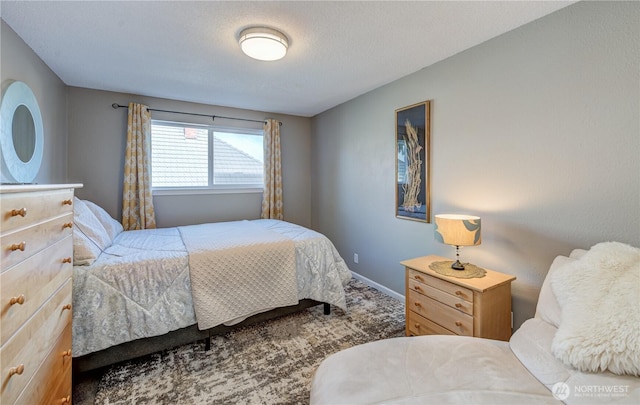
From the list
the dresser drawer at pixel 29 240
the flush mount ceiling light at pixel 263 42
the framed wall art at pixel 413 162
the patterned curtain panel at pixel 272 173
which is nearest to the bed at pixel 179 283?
the dresser drawer at pixel 29 240

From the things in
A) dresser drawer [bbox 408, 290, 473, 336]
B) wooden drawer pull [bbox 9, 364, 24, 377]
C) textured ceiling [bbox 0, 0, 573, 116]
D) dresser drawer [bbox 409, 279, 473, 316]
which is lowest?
dresser drawer [bbox 408, 290, 473, 336]

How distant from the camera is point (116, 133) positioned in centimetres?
328

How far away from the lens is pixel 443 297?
1.92 m

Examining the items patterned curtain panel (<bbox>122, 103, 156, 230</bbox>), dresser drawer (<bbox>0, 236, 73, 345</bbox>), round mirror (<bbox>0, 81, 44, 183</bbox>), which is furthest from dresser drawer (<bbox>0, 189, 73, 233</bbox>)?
patterned curtain panel (<bbox>122, 103, 156, 230</bbox>)

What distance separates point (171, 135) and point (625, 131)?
14.0 ft

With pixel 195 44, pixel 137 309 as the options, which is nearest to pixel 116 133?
pixel 195 44

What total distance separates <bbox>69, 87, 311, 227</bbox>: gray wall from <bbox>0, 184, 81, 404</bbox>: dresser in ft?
7.25

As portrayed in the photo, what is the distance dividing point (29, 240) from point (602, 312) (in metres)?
2.14

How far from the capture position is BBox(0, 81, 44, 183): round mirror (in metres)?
1.87

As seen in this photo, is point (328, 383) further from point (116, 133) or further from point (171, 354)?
point (116, 133)

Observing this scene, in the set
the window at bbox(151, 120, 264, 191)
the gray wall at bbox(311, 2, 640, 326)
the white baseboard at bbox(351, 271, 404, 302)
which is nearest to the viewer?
the gray wall at bbox(311, 2, 640, 326)

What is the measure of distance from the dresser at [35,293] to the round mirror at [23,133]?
45.4 inches

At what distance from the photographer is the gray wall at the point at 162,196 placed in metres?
3.12

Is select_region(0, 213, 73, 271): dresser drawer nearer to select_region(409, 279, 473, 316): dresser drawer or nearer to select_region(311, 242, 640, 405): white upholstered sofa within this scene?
select_region(311, 242, 640, 405): white upholstered sofa
